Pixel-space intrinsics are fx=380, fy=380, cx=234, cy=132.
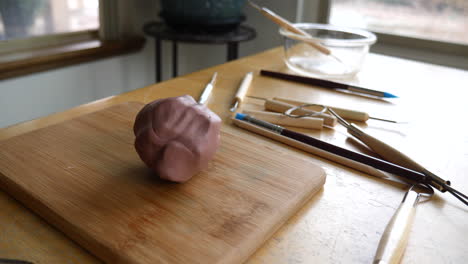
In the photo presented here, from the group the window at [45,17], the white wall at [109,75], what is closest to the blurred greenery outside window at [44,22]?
the window at [45,17]

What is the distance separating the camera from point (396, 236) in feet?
1.23

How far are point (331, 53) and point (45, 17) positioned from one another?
1309 mm

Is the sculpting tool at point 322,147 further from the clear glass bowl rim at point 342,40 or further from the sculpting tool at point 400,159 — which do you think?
the clear glass bowl rim at point 342,40

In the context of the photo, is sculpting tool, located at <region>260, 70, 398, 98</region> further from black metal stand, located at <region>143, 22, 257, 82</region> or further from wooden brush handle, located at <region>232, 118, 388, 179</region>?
black metal stand, located at <region>143, 22, 257, 82</region>

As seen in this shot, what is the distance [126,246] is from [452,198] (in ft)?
1.31

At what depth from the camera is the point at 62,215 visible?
1.25 ft

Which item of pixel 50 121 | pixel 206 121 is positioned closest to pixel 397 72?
pixel 206 121

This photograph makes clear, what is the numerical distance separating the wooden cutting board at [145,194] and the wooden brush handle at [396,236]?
99mm

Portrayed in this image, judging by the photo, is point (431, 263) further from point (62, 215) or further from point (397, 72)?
point (397, 72)

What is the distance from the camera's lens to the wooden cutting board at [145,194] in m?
0.36

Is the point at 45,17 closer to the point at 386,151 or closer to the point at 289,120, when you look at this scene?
the point at 289,120

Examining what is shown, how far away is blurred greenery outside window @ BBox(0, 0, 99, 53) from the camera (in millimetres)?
1502

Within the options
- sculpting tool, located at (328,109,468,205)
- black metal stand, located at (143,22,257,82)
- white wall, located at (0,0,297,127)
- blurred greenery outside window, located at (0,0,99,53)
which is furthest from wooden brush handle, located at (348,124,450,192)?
blurred greenery outside window, located at (0,0,99,53)

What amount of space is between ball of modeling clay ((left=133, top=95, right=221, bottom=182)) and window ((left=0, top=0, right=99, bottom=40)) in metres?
1.36
